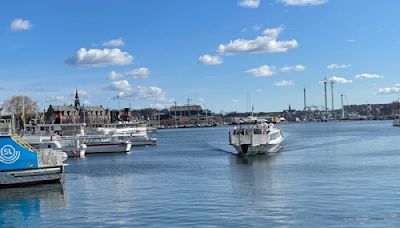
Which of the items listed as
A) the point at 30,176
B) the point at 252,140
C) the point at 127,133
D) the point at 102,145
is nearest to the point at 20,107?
the point at 127,133

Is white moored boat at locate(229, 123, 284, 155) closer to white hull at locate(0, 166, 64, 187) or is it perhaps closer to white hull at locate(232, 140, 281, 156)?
white hull at locate(232, 140, 281, 156)

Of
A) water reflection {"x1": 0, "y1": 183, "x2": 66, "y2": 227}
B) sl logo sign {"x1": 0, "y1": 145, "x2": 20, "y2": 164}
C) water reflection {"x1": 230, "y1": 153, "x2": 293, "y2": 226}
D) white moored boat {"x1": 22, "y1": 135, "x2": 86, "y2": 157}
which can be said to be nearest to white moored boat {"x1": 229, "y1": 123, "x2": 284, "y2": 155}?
water reflection {"x1": 230, "y1": 153, "x2": 293, "y2": 226}

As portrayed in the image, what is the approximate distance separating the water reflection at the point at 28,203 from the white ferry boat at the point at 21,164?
2.59ft


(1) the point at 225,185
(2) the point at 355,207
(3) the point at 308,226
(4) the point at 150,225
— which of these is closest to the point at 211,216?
(4) the point at 150,225

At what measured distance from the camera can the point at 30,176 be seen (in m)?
47.5

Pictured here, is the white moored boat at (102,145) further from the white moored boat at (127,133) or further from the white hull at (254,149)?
the white hull at (254,149)

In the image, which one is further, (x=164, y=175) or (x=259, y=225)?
(x=164, y=175)

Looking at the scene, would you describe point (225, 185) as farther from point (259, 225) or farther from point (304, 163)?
point (304, 163)

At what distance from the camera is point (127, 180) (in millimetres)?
52438

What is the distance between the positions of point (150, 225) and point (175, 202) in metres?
7.12

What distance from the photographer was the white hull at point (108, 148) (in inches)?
3941

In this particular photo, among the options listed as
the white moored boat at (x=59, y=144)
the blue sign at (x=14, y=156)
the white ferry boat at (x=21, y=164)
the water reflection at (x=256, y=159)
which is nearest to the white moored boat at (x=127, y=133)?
the white moored boat at (x=59, y=144)

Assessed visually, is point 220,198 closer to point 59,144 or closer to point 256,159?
point 256,159

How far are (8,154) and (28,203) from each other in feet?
28.7
